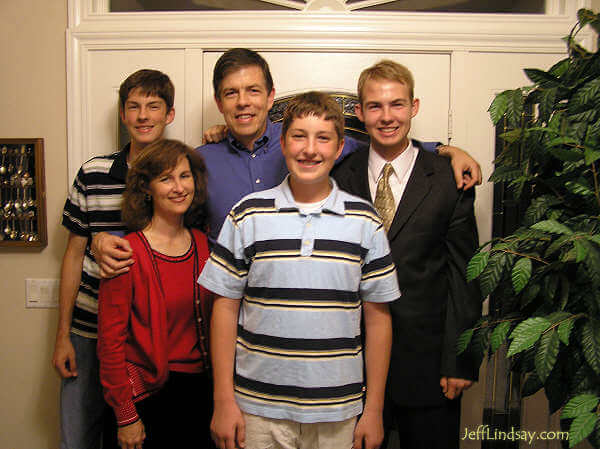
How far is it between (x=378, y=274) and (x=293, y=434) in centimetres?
48

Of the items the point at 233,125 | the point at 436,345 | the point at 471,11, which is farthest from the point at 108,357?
the point at 471,11

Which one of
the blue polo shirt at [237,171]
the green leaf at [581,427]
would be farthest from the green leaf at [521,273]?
the blue polo shirt at [237,171]

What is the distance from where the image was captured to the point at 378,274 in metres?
1.09

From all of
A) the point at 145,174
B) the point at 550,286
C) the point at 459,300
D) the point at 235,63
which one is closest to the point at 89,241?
the point at 145,174

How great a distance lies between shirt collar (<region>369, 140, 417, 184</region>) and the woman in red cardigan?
56 centimetres

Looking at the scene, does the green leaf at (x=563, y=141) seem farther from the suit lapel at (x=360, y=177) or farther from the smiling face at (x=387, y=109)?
the suit lapel at (x=360, y=177)

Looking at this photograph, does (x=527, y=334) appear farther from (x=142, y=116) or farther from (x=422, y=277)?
(x=142, y=116)

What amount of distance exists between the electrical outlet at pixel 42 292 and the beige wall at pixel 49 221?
3cm

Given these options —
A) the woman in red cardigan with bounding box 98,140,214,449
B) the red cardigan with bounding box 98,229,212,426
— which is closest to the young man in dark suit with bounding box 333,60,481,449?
the woman in red cardigan with bounding box 98,140,214,449

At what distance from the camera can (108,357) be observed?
45.0 inches

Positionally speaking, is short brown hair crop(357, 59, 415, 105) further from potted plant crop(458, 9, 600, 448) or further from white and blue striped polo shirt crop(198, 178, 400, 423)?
white and blue striped polo shirt crop(198, 178, 400, 423)

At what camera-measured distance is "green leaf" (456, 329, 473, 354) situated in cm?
117

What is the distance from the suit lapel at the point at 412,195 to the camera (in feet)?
4.04

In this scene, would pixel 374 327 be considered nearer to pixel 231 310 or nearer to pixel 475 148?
pixel 231 310
